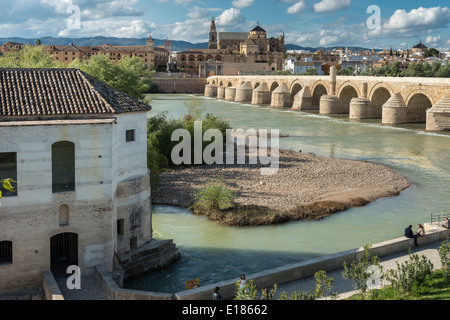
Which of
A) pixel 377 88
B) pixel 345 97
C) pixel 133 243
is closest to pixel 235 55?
pixel 345 97

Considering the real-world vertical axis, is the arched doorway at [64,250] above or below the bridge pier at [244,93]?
below

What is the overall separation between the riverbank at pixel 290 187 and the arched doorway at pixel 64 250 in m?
5.85

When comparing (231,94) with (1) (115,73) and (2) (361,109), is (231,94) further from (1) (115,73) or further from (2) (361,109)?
(1) (115,73)

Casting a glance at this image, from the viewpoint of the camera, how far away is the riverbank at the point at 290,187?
1680 cm

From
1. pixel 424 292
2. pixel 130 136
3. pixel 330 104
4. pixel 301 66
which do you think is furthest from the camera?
pixel 301 66

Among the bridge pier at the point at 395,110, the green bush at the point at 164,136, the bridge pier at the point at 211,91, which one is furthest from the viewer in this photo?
the bridge pier at the point at 211,91

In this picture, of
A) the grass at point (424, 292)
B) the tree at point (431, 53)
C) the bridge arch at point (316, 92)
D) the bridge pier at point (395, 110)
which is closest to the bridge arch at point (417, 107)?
the bridge pier at point (395, 110)

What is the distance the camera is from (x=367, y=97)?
152ft

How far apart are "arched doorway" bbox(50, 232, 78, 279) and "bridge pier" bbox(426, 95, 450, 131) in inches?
1214

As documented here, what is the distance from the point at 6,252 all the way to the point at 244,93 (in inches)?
2581

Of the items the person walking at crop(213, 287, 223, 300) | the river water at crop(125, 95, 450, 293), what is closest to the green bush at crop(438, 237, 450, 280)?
the river water at crop(125, 95, 450, 293)

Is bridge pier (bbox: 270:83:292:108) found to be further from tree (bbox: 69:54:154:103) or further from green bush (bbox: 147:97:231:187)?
green bush (bbox: 147:97:231:187)

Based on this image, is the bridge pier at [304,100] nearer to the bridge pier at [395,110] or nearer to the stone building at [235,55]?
the bridge pier at [395,110]

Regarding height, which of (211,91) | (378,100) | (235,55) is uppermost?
(235,55)
